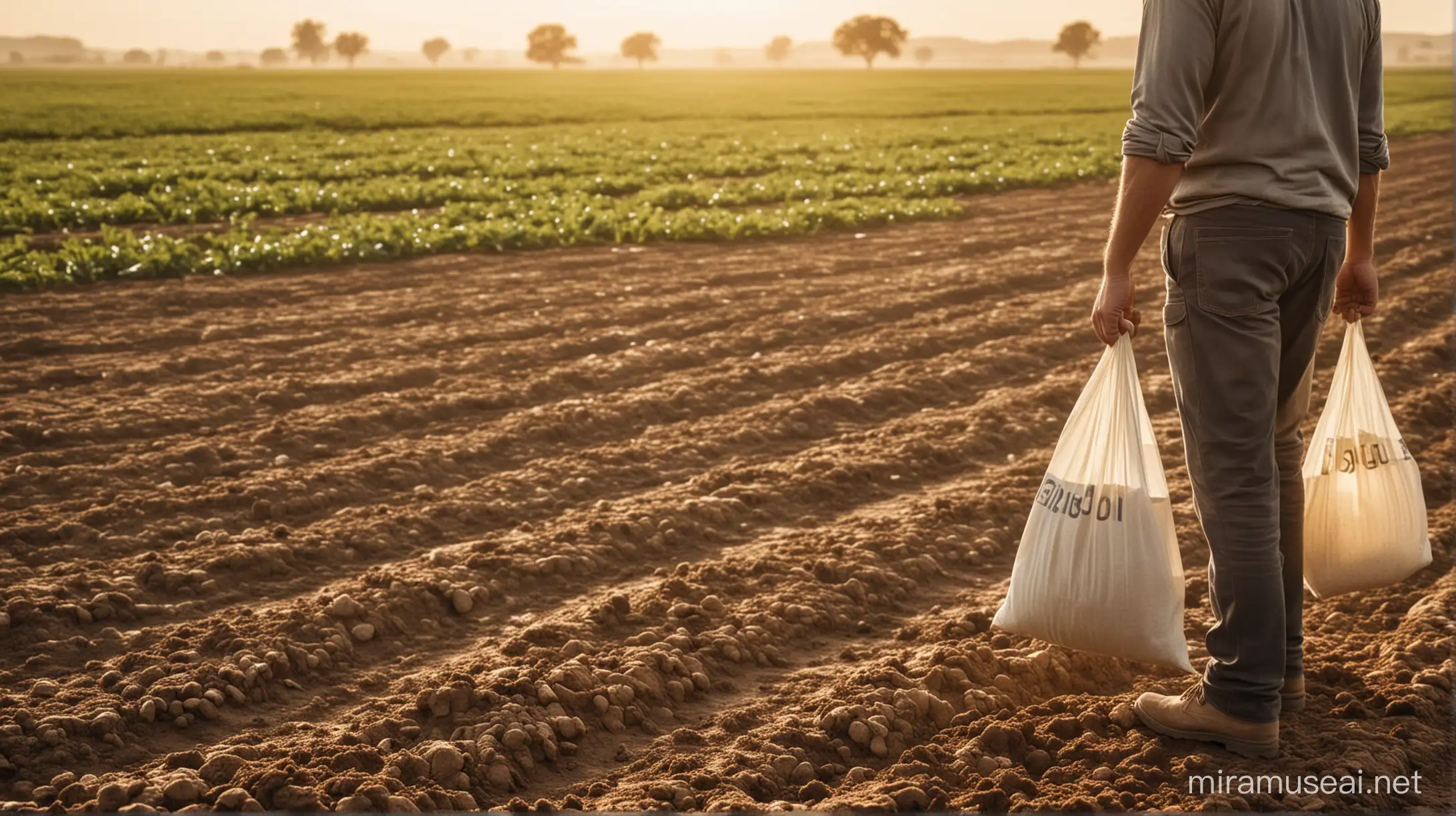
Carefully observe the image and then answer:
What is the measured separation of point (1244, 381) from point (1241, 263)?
281 mm

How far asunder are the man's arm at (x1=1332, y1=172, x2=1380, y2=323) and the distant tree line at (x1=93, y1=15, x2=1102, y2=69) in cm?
12213

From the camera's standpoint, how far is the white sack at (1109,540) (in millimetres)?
3084

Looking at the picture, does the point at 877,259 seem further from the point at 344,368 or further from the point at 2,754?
the point at 2,754

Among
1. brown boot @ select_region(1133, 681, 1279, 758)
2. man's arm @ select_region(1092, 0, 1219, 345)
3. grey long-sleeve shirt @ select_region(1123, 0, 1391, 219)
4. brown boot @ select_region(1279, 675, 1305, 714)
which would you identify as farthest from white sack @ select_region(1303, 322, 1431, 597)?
man's arm @ select_region(1092, 0, 1219, 345)

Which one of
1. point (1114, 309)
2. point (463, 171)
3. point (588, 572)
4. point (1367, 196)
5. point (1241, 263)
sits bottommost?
point (588, 572)

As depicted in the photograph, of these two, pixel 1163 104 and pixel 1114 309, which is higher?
pixel 1163 104

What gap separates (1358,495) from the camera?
361cm

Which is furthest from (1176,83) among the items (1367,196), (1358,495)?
(1358,495)

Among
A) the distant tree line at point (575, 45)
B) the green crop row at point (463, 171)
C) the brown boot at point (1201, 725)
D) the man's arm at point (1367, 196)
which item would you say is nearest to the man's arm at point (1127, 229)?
the man's arm at point (1367, 196)

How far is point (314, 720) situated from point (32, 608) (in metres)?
1.31

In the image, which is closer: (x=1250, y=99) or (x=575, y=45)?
(x=1250, y=99)

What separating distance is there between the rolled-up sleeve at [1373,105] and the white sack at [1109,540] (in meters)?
0.82

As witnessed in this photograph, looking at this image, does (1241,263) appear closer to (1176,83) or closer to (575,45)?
(1176,83)

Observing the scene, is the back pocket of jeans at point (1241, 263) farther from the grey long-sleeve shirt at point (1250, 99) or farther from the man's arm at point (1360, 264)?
the man's arm at point (1360, 264)
